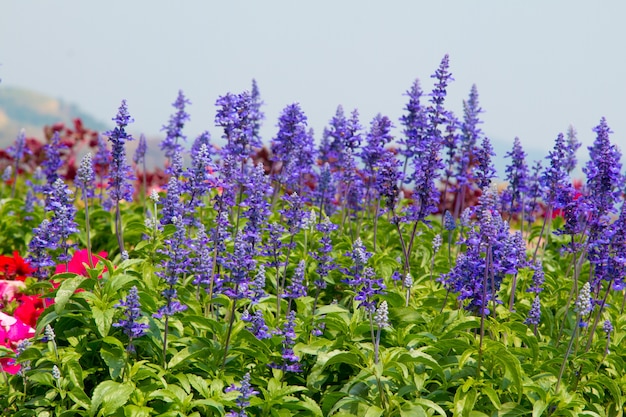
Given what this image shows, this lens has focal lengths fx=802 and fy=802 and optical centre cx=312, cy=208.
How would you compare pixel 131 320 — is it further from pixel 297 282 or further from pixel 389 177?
pixel 389 177

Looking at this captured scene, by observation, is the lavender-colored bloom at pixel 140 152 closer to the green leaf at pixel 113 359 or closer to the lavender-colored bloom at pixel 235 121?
the lavender-colored bloom at pixel 235 121

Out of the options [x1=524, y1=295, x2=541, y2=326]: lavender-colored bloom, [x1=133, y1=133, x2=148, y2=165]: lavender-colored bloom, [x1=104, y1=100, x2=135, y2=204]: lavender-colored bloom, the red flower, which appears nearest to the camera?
[x1=524, y1=295, x2=541, y2=326]: lavender-colored bloom

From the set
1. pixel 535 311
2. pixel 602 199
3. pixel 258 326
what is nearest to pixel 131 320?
pixel 258 326

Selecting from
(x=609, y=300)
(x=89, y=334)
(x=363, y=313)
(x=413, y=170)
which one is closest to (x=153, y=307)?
(x=89, y=334)

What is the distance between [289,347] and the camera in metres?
5.32

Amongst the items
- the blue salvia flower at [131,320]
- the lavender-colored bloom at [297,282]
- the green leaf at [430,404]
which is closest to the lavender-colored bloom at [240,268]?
the lavender-colored bloom at [297,282]

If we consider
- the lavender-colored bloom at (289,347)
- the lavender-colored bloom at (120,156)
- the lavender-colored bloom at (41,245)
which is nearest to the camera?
the lavender-colored bloom at (289,347)

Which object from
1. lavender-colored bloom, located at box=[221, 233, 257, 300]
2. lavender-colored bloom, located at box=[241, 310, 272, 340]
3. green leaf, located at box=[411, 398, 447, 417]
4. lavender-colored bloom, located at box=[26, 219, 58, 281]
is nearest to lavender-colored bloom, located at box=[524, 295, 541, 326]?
green leaf, located at box=[411, 398, 447, 417]

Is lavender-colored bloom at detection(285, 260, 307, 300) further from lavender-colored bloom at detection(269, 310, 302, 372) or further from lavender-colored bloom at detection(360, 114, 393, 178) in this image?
lavender-colored bloom at detection(360, 114, 393, 178)

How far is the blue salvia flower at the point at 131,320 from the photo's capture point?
Result: 4.77 m

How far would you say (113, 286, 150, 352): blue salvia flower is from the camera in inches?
188

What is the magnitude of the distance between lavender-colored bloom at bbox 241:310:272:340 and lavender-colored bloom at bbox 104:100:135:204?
1704mm

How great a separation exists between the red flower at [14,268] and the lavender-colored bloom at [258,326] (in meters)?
2.83

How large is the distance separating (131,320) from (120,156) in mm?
1729
